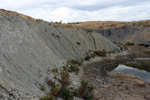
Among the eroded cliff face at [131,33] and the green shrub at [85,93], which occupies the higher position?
the eroded cliff face at [131,33]

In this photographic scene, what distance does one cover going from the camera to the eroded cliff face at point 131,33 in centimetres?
6393

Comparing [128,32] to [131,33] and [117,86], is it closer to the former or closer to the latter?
[131,33]

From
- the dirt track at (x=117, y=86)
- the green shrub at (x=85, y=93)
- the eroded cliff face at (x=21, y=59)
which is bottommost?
the dirt track at (x=117, y=86)

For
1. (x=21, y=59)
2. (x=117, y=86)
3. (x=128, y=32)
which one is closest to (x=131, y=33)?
(x=128, y=32)

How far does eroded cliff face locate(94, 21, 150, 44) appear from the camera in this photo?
6393cm

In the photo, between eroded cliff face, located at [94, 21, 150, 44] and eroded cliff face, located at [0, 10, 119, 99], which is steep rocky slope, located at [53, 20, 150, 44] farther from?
eroded cliff face, located at [0, 10, 119, 99]

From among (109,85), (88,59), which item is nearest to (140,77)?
(109,85)

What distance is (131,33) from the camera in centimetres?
6994

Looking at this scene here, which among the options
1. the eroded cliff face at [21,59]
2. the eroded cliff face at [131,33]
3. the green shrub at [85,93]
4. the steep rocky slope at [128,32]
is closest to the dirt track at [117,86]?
the green shrub at [85,93]

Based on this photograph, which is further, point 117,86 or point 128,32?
point 128,32

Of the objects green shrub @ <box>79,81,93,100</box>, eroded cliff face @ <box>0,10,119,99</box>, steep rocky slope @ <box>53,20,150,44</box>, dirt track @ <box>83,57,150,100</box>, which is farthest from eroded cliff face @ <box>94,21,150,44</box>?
green shrub @ <box>79,81,93,100</box>

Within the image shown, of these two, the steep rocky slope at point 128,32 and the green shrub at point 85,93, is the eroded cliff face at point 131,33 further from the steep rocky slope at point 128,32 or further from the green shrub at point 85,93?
the green shrub at point 85,93

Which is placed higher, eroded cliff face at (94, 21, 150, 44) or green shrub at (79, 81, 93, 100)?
eroded cliff face at (94, 21, 150, 44)

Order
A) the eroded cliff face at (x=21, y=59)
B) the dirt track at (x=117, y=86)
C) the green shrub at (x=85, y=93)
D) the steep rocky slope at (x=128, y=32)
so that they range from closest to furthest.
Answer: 1. the eroded cliff face at (x=21, y=59)
2. the green shrub at (x=85, y=93)
3. the dirt track at (x=117, y=86)
4. the steep rocky slope at (x=128, y=32)
